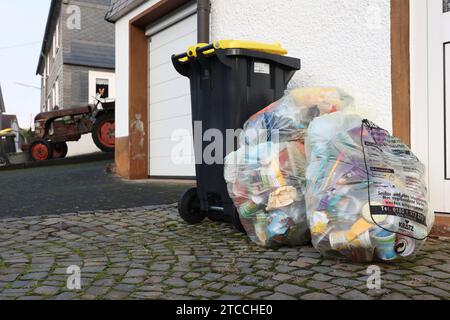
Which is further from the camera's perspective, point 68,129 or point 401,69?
point 68,129

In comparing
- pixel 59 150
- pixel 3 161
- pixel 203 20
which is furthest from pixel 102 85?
pixel 203 20

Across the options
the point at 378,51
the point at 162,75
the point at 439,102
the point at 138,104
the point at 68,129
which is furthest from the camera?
the point at 68,129

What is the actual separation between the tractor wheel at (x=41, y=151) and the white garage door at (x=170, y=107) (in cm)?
522

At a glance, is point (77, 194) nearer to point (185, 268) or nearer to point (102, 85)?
point (185, 268)

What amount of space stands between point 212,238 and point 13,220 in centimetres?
194

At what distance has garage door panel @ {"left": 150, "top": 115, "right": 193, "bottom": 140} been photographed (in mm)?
6845

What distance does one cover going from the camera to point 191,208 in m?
3.98

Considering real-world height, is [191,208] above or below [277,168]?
below

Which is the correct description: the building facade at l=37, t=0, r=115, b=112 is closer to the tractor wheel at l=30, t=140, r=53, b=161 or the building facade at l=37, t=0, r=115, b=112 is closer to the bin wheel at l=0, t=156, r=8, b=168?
the tractor wheel at l=30, t=140, r=53, b=161

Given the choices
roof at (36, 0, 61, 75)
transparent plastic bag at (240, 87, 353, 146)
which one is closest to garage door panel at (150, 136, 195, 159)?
transparent plastic bag at (240, 87, 353, 146)

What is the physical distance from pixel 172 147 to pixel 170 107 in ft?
2.09

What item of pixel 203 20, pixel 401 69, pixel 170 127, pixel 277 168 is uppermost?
pixel 203 20

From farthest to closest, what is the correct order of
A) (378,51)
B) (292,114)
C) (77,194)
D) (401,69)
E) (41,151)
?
(41,151), (77,194), (378,51), (401,69), (292,114)

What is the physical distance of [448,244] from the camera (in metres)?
3.04
